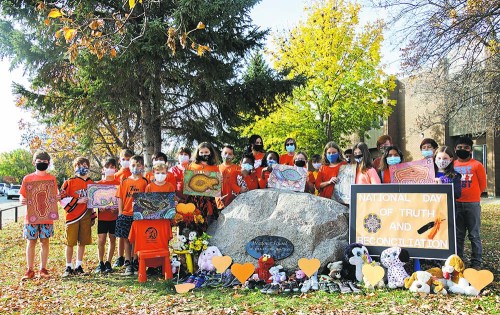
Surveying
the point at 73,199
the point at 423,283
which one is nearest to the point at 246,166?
the point at 73,199

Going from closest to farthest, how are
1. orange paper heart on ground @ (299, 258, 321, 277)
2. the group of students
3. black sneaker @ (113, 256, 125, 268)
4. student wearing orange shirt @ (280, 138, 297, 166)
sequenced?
orange paper heart on ground @ (299, 258, 321, 277), the group of students, black sneaker @ (113, 256, 125, 268), student wearing orange shirt @ (280, 138, 297, 166)

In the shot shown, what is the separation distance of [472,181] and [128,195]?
5.52m

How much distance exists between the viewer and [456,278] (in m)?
5.87

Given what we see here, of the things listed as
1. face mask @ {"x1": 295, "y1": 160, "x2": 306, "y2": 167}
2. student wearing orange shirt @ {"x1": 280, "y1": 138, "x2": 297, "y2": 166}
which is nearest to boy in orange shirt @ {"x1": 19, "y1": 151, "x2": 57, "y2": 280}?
face mask @ {"x1": 295, "y1": 160, "x2": 306, "y2": 167}

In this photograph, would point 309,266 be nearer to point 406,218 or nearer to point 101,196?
point 406,218

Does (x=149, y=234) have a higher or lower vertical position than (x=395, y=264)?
higher

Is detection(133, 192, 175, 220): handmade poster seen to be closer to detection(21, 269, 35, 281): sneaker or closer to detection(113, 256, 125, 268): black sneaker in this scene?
detection(113, 256, 125, 268): black sneaker

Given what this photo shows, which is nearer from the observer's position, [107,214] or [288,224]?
[288,224]

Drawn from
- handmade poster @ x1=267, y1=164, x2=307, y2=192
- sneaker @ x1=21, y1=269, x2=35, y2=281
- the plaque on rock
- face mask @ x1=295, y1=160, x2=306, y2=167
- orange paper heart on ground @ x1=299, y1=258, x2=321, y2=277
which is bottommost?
sneaker @ x1=21, y1=269, x2=35, y2=281

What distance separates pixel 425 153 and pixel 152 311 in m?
A: 4.90

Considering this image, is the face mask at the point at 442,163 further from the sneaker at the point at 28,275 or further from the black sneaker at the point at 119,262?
the sneaker at the point at 28,275

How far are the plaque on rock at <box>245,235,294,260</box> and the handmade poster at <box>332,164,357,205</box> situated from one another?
4.49ft

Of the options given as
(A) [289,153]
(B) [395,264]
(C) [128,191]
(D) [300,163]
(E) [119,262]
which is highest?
(A) [289,153]

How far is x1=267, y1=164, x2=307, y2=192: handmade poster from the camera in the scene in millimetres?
7344
